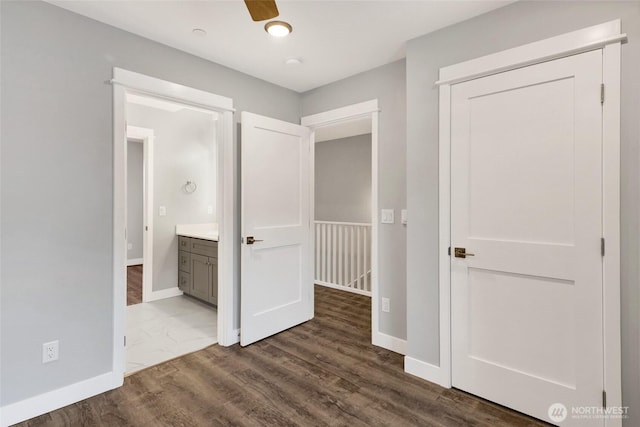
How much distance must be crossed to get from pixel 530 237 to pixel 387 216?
113 centimetres

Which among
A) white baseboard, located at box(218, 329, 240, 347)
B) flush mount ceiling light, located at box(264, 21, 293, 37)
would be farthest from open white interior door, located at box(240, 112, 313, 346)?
flush mount ceiling light, located at box(264, 21, 293, 37)

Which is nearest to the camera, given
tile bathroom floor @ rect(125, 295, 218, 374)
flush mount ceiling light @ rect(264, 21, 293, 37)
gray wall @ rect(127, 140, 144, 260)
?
flush mount ceiling light @ rect(264, 21, 293, 37)

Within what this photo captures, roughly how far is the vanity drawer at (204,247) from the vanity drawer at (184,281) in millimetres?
393

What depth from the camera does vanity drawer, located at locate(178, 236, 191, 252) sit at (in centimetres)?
422

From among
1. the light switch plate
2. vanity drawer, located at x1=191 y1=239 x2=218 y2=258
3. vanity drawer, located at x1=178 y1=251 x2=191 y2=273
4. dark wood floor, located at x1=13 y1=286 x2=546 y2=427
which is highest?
the light switch plate

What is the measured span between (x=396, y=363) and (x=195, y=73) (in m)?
2.88

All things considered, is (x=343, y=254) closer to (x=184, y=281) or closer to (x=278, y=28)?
(x=184, y=281)

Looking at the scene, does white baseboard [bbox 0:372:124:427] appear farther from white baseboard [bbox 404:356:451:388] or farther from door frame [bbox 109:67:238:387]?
white baseboard [bbox 404:356:451:388]

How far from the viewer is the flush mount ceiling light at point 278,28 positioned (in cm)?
210

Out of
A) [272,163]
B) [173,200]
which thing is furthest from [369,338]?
[173,200]

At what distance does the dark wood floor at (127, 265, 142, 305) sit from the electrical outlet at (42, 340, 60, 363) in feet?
7.16

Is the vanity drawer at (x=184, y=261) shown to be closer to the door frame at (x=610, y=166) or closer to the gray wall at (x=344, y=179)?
the gray wall at (x=344, y=179)

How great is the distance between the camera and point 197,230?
4.54m

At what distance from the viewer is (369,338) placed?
3.02m
